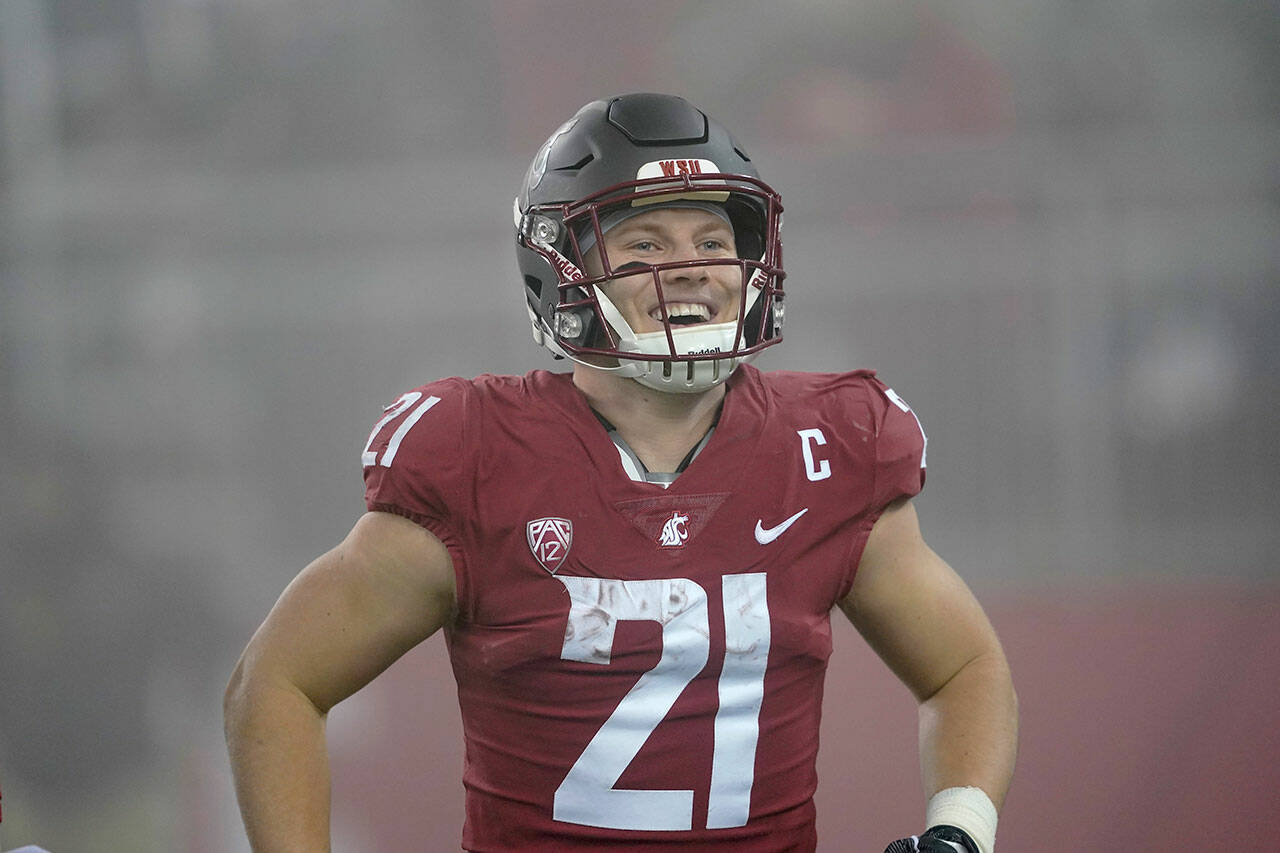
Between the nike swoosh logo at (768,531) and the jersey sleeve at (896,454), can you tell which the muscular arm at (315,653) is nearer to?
the nike swoosh logo at (768,531)

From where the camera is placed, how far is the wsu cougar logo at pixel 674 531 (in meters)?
1.22

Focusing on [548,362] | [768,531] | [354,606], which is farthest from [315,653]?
[548,362]

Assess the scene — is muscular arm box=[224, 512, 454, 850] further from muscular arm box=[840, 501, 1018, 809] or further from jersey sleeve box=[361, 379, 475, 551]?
muscular arm box=[840, 501, 1018, 809]

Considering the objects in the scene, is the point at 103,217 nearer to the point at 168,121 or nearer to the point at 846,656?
the point at 168,121

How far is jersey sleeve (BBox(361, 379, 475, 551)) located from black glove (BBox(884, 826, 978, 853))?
49 cm

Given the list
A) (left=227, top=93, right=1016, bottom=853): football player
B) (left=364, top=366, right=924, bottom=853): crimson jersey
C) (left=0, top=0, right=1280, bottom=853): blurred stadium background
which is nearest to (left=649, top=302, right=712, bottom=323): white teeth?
(left=227, top=93, right=1016, bottom=853): football player

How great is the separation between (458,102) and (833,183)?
92 cm

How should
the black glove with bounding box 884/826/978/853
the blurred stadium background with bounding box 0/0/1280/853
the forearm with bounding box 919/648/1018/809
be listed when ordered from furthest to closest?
the blurred stadium background with bounding box 0/0/1280/853
the forearm with bounding box 919/648/1018/809
the black glove with bounding box 884/826/978/853

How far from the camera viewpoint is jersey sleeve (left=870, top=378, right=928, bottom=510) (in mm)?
1293

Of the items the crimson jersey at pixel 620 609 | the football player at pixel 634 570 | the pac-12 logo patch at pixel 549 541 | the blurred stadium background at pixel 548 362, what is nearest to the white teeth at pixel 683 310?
the football player at pixel 634 570

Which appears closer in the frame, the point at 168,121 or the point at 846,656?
the point at 168,121

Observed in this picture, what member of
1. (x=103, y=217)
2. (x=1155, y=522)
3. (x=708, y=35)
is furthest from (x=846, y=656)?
(x=103, y=217)

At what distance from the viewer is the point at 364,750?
2.64 meters

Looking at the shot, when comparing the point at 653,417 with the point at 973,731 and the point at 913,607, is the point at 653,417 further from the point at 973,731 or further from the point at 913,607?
the point at 973,731
